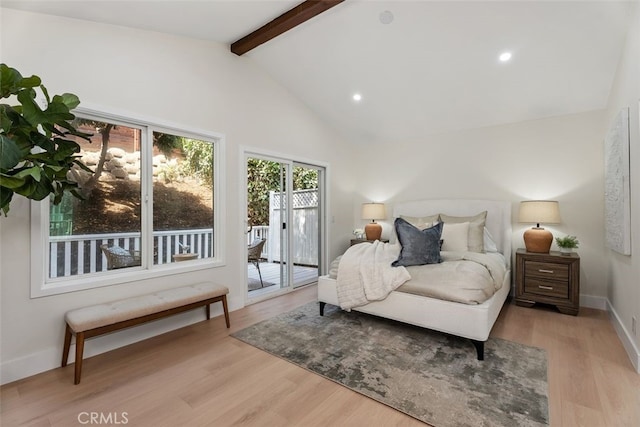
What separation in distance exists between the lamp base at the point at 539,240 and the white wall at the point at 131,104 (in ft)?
10.6

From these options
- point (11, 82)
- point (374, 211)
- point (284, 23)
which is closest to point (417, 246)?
point (374, 211)

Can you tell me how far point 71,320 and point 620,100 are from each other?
16.3ft

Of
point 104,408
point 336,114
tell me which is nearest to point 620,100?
→ point 336,114

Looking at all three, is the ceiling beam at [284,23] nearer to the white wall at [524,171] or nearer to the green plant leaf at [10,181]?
the green plant leaf at [10,181]

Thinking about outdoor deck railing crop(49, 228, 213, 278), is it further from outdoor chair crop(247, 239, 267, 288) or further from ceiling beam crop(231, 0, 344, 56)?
ceiling beam crop(231, 0, 344, 56)

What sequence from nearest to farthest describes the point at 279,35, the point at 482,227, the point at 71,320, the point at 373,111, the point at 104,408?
the point at 104,408 < the point at 71,320 < the point at 279,35 < the point at 482,227 < the point at 373,111

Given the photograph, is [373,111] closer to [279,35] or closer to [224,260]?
[279,35]

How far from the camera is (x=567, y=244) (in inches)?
135

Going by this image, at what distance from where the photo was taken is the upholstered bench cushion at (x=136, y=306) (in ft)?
6.88

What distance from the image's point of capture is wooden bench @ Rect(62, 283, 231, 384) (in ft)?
6.73

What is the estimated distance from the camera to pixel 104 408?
5.82 feet

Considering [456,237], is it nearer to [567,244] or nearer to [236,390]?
[567,244]

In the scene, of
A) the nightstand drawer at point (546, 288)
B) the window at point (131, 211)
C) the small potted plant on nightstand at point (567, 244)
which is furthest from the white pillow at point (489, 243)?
the window at point (131, 211)

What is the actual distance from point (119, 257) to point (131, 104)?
1404 millimetres
